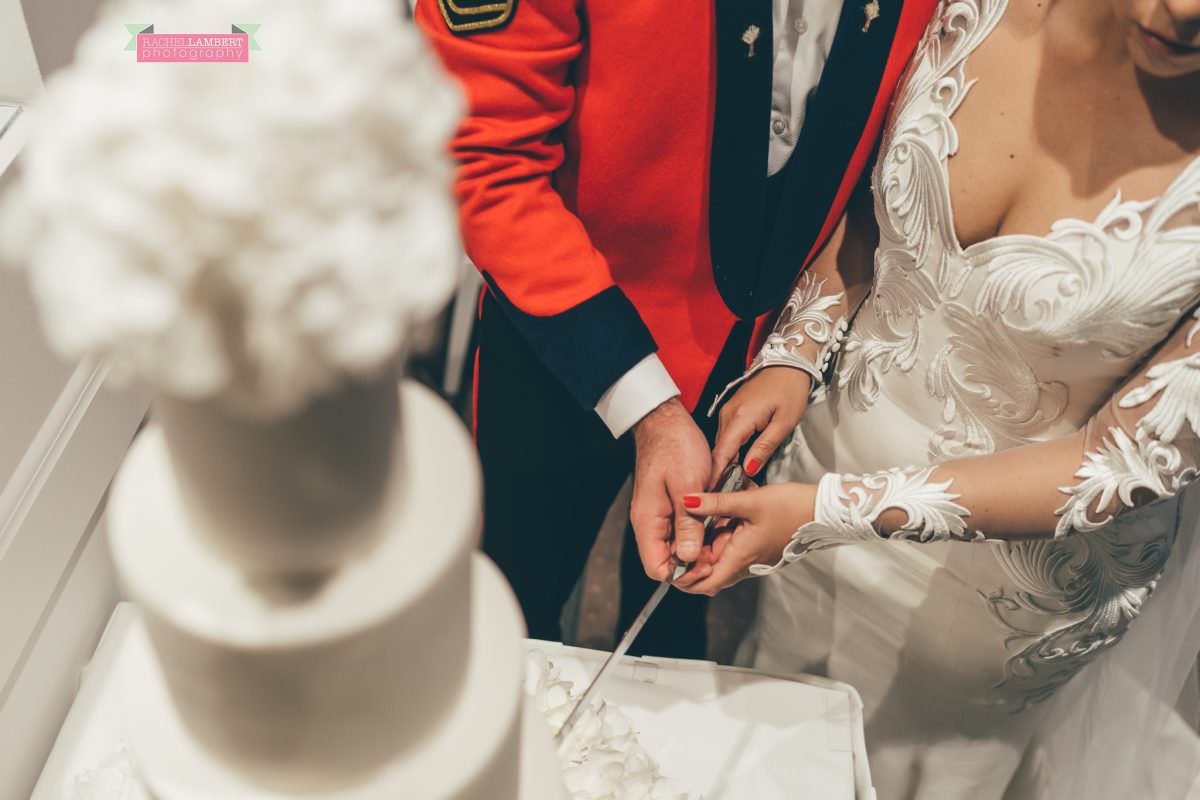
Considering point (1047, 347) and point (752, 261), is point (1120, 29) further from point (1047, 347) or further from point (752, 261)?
point (752, 261)

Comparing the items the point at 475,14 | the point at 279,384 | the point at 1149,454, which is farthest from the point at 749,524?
the point at 279,384

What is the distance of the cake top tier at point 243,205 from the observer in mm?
189

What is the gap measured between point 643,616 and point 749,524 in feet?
0.65

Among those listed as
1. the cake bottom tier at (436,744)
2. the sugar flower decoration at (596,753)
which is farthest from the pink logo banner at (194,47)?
the sugar flower decoration at (596,753)

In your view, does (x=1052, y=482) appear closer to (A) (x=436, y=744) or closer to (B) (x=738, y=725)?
(B) (x=738, y=725)

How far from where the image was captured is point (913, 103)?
974 millimetres

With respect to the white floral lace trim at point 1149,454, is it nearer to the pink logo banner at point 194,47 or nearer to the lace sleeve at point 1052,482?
the lace sleeve at point 1052,482

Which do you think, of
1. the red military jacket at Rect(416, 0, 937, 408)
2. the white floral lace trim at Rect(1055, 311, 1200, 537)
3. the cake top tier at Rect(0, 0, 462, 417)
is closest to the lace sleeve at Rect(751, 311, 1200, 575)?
the white floral lace trim at Rect(1055, 311, 1200, 537)

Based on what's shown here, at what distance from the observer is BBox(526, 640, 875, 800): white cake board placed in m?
0.88

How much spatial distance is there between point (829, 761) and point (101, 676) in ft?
2.17

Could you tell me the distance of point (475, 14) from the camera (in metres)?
0.97

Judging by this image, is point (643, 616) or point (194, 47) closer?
point (194, 47)

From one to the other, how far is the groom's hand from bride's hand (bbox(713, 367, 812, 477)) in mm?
29

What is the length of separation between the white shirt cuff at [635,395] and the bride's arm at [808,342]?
0.31 ft
